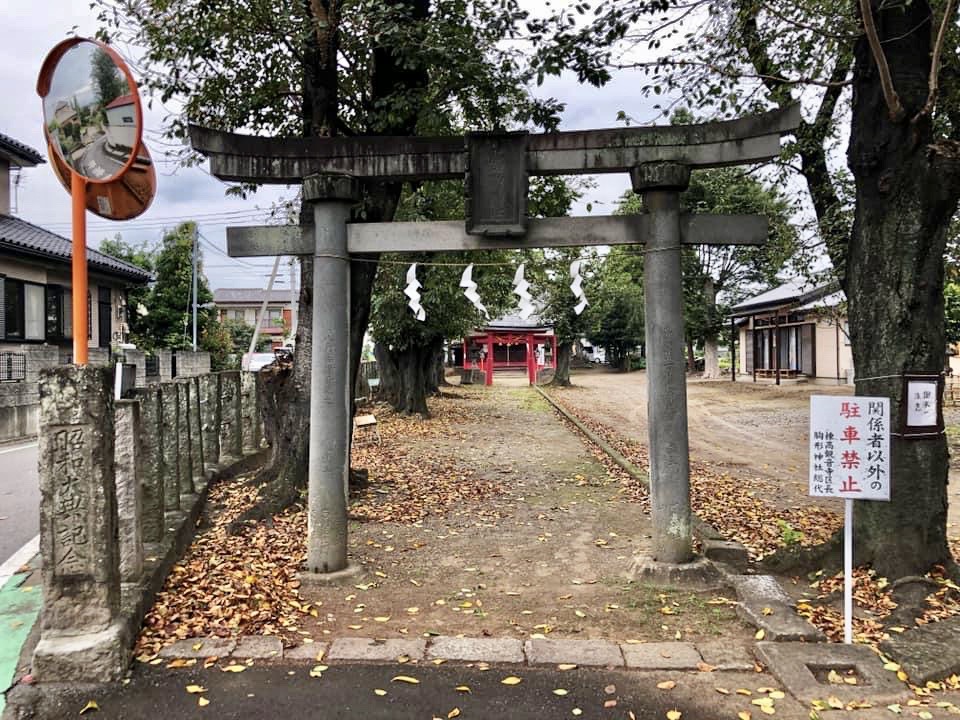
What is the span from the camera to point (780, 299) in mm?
33844

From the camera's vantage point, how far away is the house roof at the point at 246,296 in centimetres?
7600

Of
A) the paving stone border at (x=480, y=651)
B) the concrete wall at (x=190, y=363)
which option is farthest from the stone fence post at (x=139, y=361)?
the paving stone border at (x=480, y=651)

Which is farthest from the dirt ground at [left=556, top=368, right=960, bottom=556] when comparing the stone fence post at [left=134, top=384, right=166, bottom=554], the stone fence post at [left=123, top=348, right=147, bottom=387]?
the stone fence post at [left=123, top=348, right=147, bottom=387]

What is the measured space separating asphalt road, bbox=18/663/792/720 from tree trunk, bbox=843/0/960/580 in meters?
2.25

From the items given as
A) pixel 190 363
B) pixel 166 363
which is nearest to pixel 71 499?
pixel 190 363

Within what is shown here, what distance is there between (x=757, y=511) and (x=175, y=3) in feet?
32.9

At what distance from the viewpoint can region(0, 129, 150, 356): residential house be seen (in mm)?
20328

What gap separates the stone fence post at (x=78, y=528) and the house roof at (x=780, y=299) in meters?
29.0

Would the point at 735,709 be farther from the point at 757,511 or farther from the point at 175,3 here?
the point at 175,3

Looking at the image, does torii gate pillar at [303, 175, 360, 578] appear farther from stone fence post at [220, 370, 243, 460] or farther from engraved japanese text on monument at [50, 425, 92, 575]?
stone fence post at [220, 370, 243, 460]

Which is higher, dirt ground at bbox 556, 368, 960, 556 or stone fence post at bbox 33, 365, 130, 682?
stone fence post at bbox 33, 365, 130, 682

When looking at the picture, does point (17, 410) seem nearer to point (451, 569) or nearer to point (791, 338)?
point (451, 569)

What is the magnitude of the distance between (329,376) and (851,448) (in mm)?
4188

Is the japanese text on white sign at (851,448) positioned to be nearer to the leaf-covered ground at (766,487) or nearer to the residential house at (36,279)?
the leaf-covered ground at (766,487)
